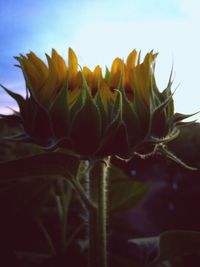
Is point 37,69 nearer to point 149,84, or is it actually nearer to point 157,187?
point 149,84

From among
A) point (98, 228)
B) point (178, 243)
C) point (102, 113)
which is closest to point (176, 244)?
point (178, 243)

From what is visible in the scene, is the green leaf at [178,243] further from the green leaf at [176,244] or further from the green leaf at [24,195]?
the green leaf at [24,195]

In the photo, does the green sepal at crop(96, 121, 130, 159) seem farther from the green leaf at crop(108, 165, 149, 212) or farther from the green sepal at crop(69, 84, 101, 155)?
the green leaf at crop(108, 165, 149, 212)

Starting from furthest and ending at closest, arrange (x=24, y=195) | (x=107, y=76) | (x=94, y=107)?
1. (x=24, y=195)
2. (x=107, y=76)
3. (x=94, y=107)

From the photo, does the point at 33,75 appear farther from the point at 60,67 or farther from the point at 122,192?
the point at 122,192

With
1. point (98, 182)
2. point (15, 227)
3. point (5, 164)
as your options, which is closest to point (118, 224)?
point (15, 227)

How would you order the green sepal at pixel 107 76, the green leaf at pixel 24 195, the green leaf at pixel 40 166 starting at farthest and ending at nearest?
1. the green leaf at pixel 24 195
2. the green sepal at pixel 107 76
3. the green leaf at pixel 40 166

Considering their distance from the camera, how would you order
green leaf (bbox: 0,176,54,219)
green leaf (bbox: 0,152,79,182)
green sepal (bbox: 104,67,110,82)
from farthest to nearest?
green leaf (bbox: 0,176,54,219)
green sepal (bbox: 104,67,110,82)
green leaf (bbox: 0,152,79,182)

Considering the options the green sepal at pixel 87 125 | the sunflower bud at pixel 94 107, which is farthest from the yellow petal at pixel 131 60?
the green sepal at pixel 87 125

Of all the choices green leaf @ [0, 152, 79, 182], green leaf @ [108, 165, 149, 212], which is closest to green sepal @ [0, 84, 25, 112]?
green leaf @ [0, 152, 79, 182]
